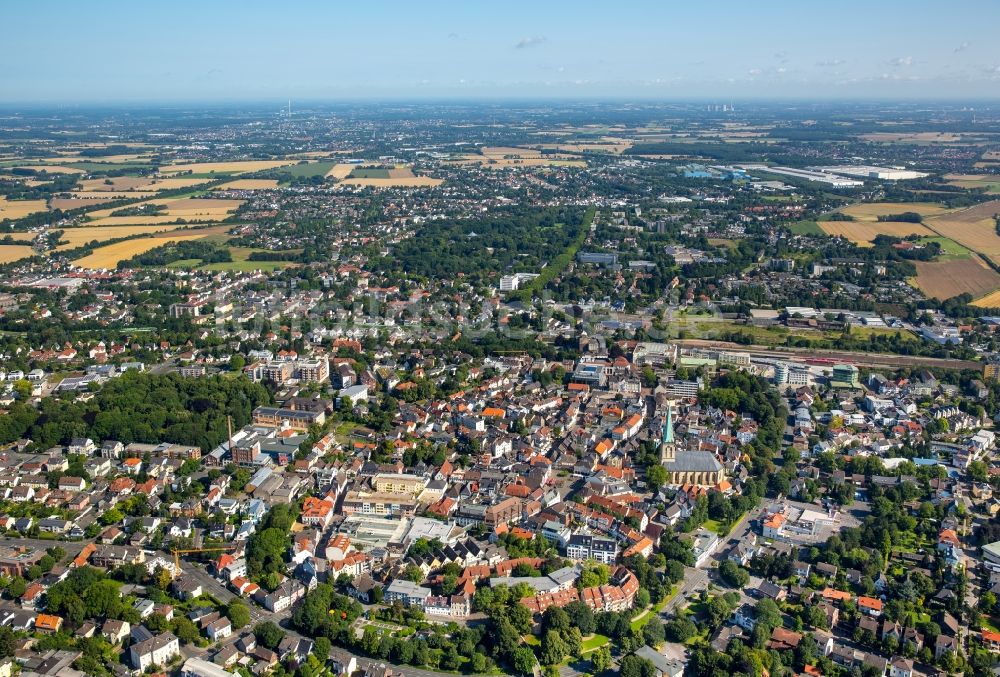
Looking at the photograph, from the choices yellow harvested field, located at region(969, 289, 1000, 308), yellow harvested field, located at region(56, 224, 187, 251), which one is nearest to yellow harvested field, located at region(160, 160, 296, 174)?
yellow harvested field, located at region(56, 224, 187, 251)

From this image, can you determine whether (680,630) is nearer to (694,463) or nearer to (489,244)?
(694,463)

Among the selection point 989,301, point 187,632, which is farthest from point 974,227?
point 187,632

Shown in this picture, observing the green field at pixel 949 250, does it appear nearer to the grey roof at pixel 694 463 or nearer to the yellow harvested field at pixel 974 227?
the yellow harvested field at pixel 974 227

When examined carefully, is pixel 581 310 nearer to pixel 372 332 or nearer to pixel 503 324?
pixel 503 324

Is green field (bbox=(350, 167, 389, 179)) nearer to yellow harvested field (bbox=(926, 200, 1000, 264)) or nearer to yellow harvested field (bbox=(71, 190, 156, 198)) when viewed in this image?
yellow harvested field (bbox=(71, 190, 156, 198))

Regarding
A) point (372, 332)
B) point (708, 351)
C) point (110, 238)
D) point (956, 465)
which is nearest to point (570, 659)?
point (956, 465)

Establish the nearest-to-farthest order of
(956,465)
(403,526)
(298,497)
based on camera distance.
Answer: (403,526), (298,497), (956,465)

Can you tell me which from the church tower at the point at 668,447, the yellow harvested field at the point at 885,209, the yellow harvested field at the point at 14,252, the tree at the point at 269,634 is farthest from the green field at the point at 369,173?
the tree at the point at 269,634
